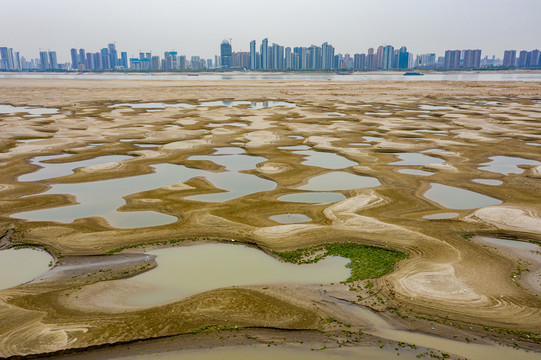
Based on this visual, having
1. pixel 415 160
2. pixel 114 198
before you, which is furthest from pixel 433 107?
pixel 114 198

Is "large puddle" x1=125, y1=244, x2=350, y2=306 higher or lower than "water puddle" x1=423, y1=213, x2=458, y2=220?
lower

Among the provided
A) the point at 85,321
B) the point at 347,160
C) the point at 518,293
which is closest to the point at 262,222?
the point at 85,321

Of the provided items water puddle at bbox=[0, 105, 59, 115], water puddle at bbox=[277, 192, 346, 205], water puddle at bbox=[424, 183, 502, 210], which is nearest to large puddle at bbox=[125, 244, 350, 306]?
water puddle at bbox=[277, 192, 346, 205]

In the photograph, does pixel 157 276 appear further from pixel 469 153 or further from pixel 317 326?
pixel 469 153

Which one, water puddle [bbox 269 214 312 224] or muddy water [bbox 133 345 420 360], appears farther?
water puddle [bbox 269 214 312 224]

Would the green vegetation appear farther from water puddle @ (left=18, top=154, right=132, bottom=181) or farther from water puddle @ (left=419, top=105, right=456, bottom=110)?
water puddle @ (left=419, top=105, right=456, bottom=110)

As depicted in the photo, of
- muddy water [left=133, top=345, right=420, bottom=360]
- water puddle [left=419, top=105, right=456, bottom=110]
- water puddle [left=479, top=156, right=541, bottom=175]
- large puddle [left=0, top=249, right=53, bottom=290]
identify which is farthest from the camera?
water puddle [left=419, top=105, right=456, bottom=110]

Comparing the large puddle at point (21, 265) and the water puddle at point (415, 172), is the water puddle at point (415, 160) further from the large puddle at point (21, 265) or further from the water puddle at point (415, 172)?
the large puddle at point (21, 265)

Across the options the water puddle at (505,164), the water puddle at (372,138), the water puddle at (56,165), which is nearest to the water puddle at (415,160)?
the water puddle at (505,164)
